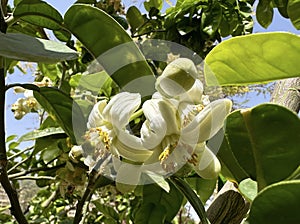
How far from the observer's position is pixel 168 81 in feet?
1.42

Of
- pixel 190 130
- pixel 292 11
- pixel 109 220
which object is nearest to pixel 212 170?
pixel 190 130

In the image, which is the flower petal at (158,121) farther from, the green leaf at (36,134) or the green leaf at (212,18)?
the green leaf at (212,18)

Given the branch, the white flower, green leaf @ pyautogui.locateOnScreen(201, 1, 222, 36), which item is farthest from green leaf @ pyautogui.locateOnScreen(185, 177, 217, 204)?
green leaf @ pyautogui.locateOnScreen(201, 1, 222, 36)

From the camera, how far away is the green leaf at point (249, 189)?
0.37m

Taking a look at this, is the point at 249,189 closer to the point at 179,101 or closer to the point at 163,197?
the point at 179,101

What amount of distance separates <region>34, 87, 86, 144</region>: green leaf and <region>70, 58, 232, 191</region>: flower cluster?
6.3 inches

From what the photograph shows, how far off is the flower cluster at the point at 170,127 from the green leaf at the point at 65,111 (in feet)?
0.53

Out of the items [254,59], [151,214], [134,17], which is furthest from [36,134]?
[134,17]

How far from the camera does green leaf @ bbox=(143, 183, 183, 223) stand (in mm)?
727

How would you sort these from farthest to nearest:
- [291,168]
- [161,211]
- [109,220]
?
1. [109,220]
2. [161,211]
3. [291,168]

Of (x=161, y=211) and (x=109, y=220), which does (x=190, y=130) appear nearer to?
(x=161, y=211)

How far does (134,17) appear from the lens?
48.3 inches

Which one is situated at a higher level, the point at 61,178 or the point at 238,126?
the point at 238,126

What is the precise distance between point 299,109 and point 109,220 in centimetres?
78
